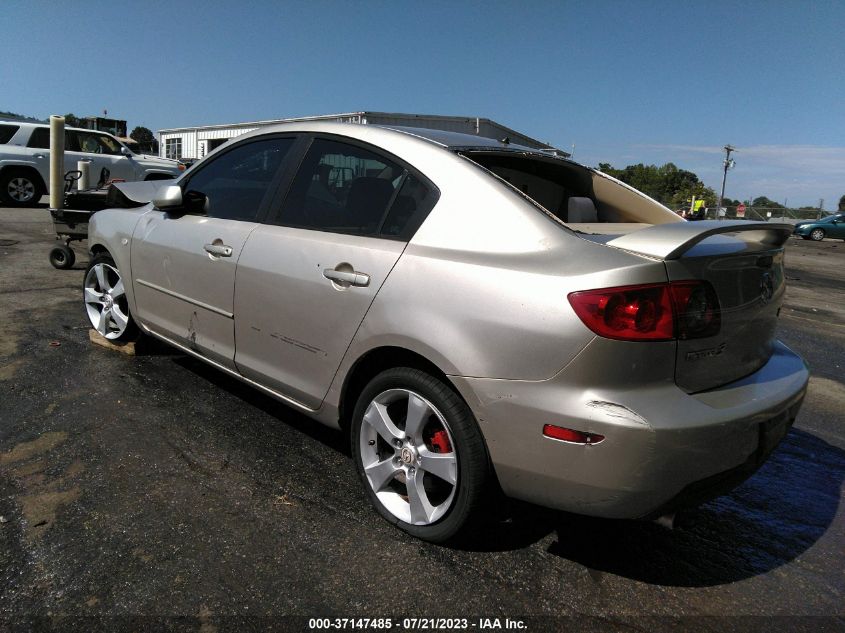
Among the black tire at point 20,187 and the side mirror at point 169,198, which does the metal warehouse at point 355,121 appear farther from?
the side mirror at point 169,198

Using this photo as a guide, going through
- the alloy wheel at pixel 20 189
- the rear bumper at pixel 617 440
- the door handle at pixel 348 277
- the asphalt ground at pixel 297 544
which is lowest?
the asphalt ground at pixel 297 544

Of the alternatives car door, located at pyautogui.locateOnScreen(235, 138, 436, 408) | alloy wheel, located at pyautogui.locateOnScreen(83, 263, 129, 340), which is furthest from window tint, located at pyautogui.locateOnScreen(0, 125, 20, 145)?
car door, located at pyautogui.locateOnScreen(235, 138, 436, 408)

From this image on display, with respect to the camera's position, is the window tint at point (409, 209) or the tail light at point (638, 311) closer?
the tail light at point (638, 311)

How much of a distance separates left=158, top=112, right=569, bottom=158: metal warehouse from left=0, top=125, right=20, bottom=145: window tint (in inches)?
229

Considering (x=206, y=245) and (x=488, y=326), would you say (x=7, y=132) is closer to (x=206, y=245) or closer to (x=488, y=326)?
(x=206, y=245)

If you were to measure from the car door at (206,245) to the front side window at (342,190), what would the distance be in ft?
0.73

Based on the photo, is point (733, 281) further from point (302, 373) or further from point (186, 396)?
point (186, 396)

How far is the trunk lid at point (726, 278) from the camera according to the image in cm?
205

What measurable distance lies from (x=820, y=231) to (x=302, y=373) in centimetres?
3369

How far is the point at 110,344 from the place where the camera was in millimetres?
4625

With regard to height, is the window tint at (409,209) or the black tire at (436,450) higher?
the window tint at (409,209)

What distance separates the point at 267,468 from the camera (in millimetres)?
3021

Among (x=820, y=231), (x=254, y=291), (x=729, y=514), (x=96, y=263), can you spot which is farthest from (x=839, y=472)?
(x=820, y=231)

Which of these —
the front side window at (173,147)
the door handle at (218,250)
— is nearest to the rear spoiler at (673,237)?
the door handle at (218,250)
